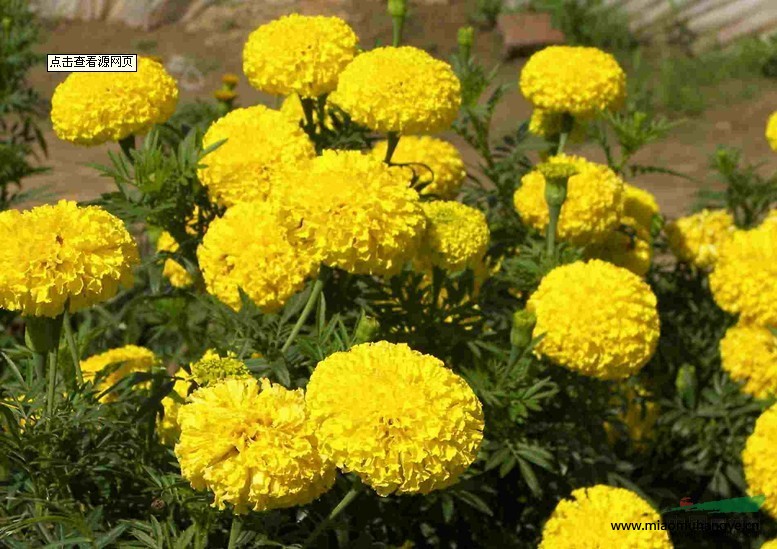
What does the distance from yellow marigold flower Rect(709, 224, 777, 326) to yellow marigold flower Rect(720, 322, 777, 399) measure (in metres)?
0.04

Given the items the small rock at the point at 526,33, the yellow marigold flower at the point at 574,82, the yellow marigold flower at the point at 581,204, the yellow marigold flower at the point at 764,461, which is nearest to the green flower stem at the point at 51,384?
the yellow marigold flower at the point at 581,204

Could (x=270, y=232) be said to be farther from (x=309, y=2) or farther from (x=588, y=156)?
(x=309, y=2)

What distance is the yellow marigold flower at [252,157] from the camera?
219 centimetres

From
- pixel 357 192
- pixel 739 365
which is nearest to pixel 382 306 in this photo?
pixel 357 192

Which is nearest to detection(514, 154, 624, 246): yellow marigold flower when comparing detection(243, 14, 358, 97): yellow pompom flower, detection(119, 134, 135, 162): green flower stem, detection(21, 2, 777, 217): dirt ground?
detection(243, 14, 358, 97): yellow pompom flower

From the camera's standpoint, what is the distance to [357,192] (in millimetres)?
1836

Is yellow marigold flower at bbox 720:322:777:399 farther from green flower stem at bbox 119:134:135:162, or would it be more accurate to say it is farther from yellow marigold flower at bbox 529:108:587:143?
green flower stem at bbox 119:134:135:162

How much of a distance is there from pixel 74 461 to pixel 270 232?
1.84ft

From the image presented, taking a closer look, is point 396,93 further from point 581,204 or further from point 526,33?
point 526,33

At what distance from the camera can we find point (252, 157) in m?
2.19

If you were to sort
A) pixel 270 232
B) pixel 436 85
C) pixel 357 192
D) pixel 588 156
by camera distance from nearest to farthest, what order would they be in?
pixel 357 192
pixel 270 232
pixel 436 85
pixel 588 156

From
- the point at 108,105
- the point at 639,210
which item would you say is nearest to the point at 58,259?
the point at 108,105

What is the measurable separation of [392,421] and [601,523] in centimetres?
76

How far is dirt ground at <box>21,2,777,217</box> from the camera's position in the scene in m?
7.45
